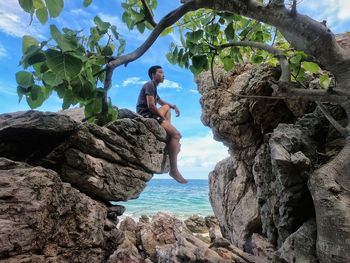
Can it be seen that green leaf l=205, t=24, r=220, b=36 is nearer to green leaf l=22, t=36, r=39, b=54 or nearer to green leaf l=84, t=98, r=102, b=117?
green leaf l=84, t=98, r=102, b=117

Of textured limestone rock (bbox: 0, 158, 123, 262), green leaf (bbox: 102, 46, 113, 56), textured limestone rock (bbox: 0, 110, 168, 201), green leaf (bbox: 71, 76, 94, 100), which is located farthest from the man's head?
green leaf (bbox: 71, 76, 94, 100)

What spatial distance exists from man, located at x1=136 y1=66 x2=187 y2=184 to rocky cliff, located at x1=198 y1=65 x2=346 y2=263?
1659 millimetres

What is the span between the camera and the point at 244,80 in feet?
34.9

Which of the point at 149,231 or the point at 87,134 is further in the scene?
the point at 149,231

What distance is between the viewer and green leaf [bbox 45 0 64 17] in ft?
8.17

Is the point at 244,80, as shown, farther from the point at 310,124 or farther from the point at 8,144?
the point at 8,144

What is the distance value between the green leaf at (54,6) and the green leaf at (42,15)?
0.25 meters

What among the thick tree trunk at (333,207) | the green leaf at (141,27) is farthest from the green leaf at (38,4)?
the thick tree trunk at (333,207)

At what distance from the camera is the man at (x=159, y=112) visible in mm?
7461

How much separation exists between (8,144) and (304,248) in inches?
208

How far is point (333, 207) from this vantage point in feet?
13.0

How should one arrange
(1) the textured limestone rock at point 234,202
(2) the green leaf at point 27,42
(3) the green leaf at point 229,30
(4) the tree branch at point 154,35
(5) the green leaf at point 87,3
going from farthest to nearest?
1. (1) the textured limestone rock at point 234,202
2. (3) the green leaf at point 229,30
3. (5) the green leaf at point 87,3
4. (4) the tree branch at point 154,35
5. (2) the green leaf at point 27,42

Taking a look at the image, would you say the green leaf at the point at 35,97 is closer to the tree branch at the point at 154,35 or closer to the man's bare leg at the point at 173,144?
the tree branch at the point at 154,35

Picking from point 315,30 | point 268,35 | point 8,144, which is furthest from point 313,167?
point 8,144
